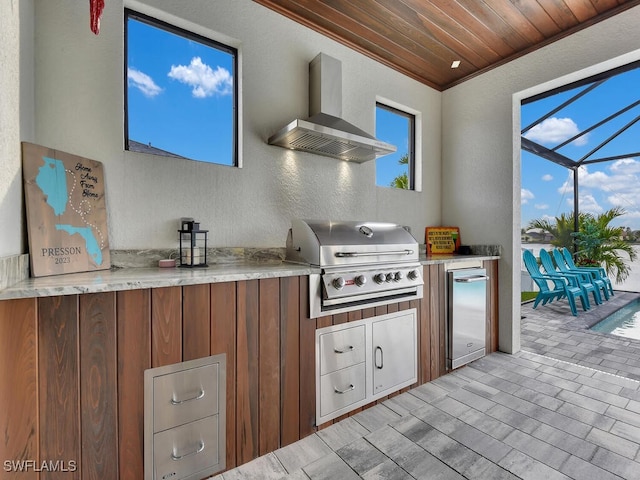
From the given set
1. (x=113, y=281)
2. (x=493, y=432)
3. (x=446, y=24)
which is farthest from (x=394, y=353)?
(x=446, y=24)

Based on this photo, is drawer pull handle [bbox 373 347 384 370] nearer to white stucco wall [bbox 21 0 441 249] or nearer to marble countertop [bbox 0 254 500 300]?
marble countertop [bbox 0 254 500 300]

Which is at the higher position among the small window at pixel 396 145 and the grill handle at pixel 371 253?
the small window at pixel 396 145

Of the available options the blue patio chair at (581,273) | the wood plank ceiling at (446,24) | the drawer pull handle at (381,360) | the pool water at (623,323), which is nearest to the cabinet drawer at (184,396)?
the drawer pull handle at (381,360)

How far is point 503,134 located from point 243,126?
8.39ft

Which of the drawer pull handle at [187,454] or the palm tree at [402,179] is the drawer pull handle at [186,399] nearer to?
the drawer pull handle at [187,454]

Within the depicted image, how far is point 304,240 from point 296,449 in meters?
1.19

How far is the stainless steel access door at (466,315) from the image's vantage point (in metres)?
2.56

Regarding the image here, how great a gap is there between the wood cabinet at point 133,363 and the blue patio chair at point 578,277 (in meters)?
5.00

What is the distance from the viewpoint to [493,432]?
1758mm

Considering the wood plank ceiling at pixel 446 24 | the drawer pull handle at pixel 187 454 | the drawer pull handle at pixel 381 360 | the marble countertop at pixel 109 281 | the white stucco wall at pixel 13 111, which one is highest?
the wood plank ceiling at pixel 446 24

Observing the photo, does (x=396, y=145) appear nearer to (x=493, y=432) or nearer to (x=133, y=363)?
(x=493, y=432)

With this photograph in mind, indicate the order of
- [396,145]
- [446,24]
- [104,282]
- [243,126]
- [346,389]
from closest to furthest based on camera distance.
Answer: [104,282] < [346,389] < [243,126] < [446,24] < [396,145]

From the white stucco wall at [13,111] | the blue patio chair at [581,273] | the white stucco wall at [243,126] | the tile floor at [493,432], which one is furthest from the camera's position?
the blue patio chair at [581,273]

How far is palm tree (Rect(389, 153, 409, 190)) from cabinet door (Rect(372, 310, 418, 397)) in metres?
1.59
